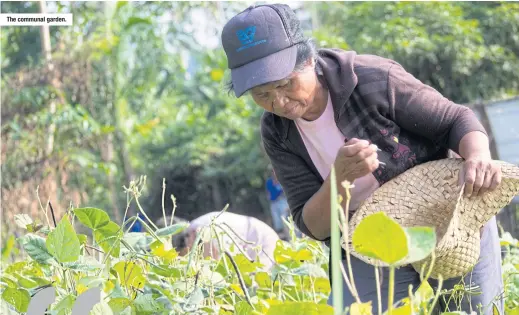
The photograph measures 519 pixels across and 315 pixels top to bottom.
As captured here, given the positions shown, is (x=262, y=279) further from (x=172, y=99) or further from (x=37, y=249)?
(x=172, y=99)

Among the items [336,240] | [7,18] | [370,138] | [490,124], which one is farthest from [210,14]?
[336,240]

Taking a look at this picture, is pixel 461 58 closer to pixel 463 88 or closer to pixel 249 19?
pixel 463 88

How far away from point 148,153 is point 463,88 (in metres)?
5.46

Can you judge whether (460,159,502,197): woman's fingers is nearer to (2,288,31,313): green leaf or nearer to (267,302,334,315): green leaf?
(267,302,334,315): green leaf

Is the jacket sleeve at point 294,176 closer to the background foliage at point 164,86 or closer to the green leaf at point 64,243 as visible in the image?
the green leaf at point 64,243

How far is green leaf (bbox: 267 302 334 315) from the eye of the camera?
1.00m

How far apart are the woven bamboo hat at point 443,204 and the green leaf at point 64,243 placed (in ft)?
1.59

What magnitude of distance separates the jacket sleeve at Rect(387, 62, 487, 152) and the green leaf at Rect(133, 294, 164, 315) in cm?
69

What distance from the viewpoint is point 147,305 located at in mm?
1318

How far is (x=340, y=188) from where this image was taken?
1.62 meters

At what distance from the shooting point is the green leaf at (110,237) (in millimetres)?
1434

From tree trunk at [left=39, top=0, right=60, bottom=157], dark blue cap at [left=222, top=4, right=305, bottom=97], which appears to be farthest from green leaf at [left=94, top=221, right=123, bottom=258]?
tree trunk at [left=39, top=0, right=60, bottom=157]

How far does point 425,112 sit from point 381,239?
3.10 ft

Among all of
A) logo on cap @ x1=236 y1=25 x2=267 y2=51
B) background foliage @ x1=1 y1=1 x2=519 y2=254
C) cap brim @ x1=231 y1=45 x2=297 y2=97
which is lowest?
background foliage @ x1=1 y1=1 x2=519 y2=254
